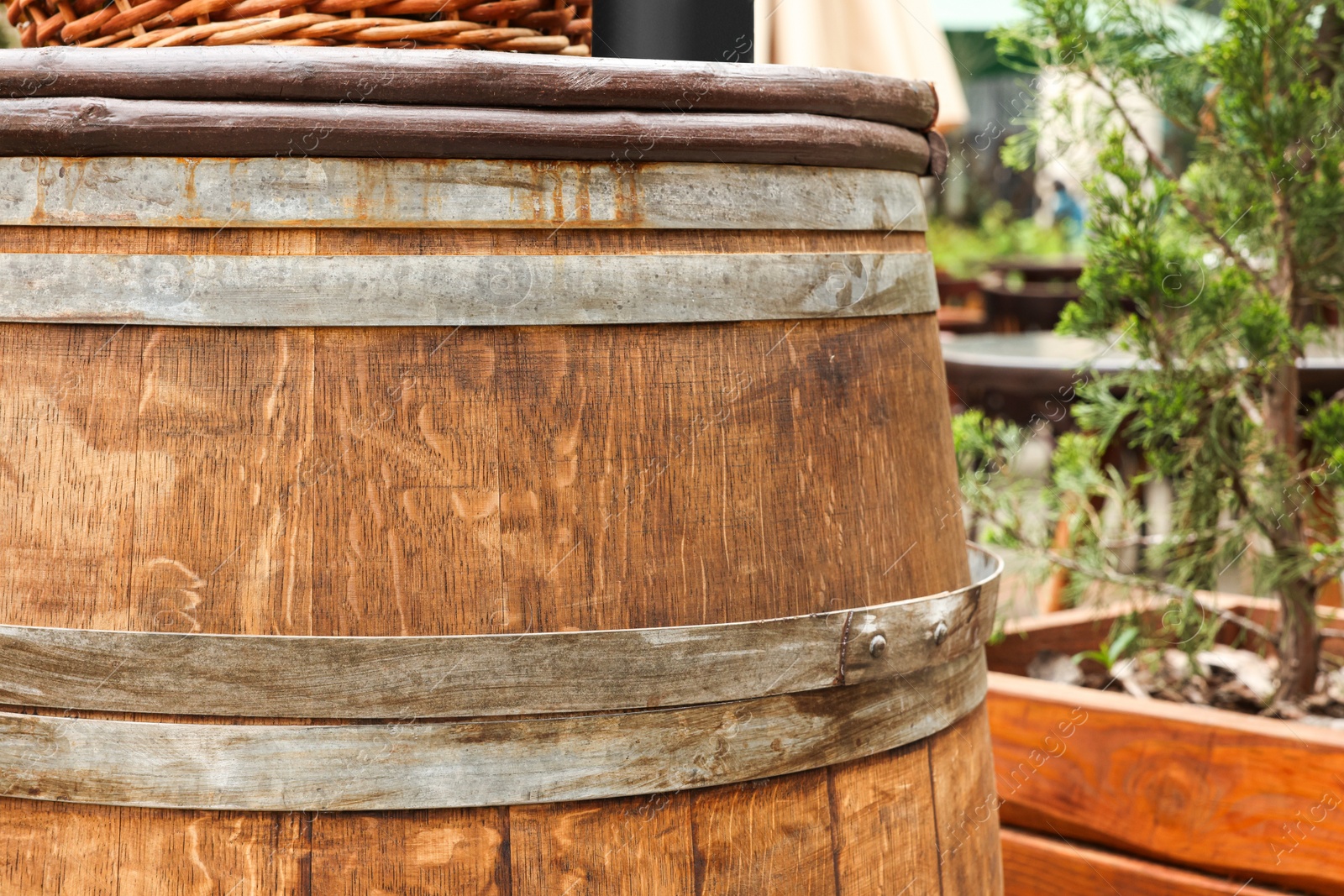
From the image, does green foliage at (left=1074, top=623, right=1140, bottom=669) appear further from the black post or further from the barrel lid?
the barrel lid

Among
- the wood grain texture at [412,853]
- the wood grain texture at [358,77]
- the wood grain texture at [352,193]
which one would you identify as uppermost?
the wood grain texture at [358,77]

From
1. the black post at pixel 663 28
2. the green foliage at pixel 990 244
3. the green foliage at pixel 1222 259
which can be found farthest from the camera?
the green foliage at pixel 990 244

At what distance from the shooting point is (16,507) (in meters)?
0.93

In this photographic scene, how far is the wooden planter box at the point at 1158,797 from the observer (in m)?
1.48

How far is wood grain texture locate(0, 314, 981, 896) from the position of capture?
907 millimetres

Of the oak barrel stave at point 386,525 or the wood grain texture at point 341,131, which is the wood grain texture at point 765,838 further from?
the wood grain texture at point 341,131

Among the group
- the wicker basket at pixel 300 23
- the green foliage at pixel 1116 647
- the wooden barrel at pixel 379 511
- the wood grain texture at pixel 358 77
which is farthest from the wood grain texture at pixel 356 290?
the green foliage at pixel 1116 647

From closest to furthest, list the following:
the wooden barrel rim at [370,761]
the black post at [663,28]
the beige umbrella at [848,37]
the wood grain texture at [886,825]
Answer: the wooden barrel rim at [370,761], the wood grain texture at [886,825], the black post at [663,28], the beige umbrella at [848,37]

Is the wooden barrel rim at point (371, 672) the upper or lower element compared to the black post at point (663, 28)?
lower

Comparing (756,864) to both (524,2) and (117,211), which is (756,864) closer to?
(117,211)

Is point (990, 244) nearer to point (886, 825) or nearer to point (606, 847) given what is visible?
point (886, 825)

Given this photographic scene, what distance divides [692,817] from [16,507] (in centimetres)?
57

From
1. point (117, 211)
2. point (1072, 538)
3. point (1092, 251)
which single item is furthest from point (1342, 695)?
point (117, 211)

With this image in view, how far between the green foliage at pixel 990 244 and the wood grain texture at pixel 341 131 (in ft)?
25.1
